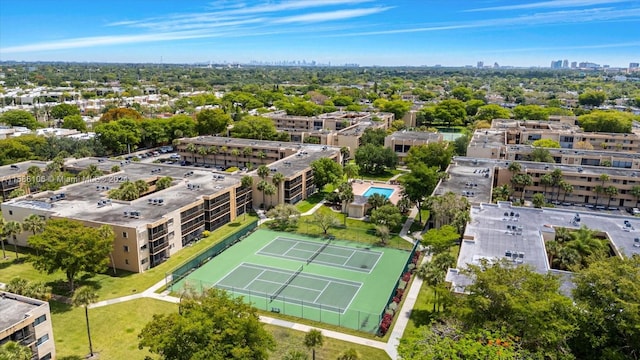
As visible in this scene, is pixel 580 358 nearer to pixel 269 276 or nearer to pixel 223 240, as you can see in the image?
pixel 269 276

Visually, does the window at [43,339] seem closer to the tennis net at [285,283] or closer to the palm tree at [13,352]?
the palm tree at [13,352]

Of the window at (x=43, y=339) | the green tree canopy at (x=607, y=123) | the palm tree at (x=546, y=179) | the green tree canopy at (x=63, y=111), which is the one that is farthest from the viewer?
the green tree canopy at (x=63, y=111)

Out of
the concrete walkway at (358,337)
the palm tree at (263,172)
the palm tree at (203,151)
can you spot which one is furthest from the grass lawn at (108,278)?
the palm tree at (203,151)

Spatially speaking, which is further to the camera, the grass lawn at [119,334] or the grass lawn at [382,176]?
the grass lawn at [382,176]

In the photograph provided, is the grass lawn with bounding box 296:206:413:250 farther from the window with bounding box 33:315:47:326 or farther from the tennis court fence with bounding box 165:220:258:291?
the window with bounding box 33:315:47:326

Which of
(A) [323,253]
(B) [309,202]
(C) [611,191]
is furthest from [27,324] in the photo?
(C) [611,191]

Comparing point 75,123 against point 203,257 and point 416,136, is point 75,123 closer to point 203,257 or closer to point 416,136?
point 203,257

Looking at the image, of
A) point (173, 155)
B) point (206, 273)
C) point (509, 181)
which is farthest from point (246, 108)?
point (206, 273)
